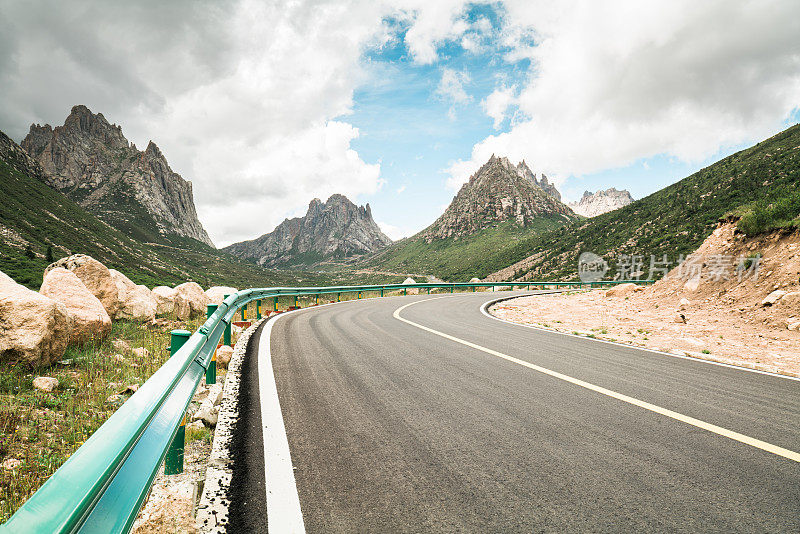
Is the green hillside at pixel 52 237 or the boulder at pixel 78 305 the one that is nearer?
the boulder at pixel 78 305

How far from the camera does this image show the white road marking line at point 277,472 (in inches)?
81.6

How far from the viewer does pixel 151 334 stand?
9.16 meters

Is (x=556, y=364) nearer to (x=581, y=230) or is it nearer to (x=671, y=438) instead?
(x=671, y=438)

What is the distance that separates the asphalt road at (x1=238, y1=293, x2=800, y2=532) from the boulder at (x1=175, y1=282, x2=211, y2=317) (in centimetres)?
914

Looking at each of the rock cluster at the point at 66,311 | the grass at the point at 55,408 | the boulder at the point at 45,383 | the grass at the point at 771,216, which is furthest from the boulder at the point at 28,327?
the grass at the point at 771,216

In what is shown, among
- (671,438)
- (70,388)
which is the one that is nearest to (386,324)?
(70,388)

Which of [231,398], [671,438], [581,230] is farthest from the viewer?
[581,230]

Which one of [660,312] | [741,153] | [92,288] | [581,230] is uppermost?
[741,153]

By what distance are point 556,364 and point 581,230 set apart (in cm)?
9666

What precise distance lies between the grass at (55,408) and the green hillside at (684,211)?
42864 millimetres

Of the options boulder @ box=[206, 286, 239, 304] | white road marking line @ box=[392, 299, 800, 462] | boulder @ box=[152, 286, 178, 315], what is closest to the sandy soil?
white road marking line @ box=[392, 299, 800, 462]

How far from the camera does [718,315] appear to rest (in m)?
11.1

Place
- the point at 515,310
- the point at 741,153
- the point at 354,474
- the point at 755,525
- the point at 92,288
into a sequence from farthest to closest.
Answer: the point at 741,153, the point at 515,310, the point at 92,288, the point at 354,474, the point at 755,525

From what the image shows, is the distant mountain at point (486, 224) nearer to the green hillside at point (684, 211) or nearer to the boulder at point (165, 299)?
the green hillside at point (684, 211)
